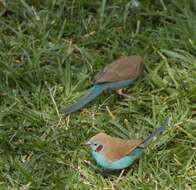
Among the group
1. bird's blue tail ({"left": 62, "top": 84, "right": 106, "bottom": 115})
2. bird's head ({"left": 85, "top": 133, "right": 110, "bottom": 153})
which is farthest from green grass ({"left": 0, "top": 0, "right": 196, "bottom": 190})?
bird's head ({"left": 85, "top": 133, "right": 110, "bottom": 153})

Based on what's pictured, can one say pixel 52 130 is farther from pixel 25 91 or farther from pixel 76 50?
pixel 76 50

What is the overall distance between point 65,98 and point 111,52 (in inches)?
20.5

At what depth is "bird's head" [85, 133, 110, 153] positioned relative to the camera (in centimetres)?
421

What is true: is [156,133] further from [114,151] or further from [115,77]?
[115,77]

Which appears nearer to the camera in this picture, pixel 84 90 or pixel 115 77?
pixel 115 77

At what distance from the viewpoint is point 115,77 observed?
15.4 ft

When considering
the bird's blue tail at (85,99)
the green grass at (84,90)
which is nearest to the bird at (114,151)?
the green grass at (84,90)

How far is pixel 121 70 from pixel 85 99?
0.30 meters

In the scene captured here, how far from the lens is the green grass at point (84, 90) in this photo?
170 inches

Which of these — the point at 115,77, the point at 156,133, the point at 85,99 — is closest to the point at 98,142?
the point at 156,133

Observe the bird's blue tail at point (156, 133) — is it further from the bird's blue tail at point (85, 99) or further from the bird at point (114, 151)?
the bird's blue tail at point (85, 99)

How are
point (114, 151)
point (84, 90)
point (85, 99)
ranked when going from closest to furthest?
point (114, 151) → point (85, 99) → point (84, 90)

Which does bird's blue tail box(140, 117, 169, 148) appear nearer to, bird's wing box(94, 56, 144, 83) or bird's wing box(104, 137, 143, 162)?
bird's wing box(104, 137, 143, 162)

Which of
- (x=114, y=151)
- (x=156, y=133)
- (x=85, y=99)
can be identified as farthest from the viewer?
(x=85, y=99)
